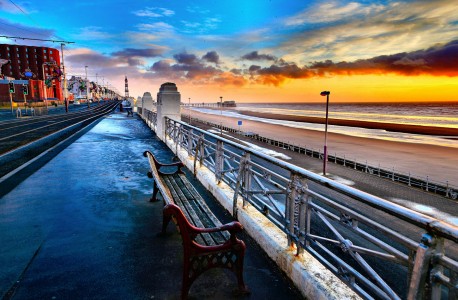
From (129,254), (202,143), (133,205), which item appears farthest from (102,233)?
(202,143)

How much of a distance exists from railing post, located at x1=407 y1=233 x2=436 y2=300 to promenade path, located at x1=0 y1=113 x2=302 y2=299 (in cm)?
145

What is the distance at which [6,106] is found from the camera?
200 feet

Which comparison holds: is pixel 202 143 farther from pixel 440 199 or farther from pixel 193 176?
pixel 440 199

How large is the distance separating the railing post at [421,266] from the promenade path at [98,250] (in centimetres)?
145

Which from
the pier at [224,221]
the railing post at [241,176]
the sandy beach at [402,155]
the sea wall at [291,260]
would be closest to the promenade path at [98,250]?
the pier at [224,221]

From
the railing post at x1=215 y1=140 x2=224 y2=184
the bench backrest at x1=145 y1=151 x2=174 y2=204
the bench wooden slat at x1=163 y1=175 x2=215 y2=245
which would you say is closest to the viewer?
the bench wooden slat at x1=163 y1=175 x2=215 y2=245

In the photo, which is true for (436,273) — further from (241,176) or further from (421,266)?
(241,176)

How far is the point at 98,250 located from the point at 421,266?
3763 mm

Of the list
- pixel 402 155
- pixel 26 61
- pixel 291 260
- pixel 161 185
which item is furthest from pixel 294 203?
pixel 26 61

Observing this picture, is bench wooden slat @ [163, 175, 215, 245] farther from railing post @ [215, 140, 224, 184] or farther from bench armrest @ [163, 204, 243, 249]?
railing post @ [215, 140, 224, 184]

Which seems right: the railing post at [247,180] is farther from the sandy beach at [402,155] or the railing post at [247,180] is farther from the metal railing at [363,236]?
the sandy beach at [402,155]

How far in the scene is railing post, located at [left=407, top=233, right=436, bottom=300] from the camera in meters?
1.80

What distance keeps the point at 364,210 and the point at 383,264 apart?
Result: 8723 mm

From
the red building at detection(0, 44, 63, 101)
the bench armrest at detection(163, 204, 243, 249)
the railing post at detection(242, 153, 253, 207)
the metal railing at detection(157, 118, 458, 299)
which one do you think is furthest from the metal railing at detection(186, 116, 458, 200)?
the red building at detection(0, 44, 63, 101)
